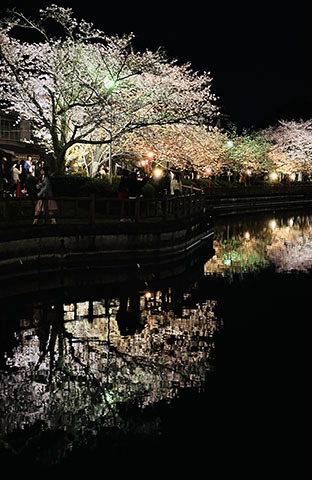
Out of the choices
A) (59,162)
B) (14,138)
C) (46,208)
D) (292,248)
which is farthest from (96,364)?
(14,138)

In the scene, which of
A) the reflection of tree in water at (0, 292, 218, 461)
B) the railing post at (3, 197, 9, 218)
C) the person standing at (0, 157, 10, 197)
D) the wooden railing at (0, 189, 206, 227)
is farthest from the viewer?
the person standing at (0, 157, 10, 197)

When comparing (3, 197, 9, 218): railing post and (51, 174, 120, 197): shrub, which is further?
(51, 174, 120, 197): shrub

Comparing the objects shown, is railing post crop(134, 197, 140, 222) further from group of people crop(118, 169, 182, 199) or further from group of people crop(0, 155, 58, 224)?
group of people crop(0, 155, 58, 224)

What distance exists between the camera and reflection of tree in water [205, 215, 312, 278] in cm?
2278

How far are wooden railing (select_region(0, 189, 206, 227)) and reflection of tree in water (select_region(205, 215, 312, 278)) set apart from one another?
8.14 ft

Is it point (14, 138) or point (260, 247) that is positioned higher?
point (14, 138)

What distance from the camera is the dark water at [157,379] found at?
7625mm

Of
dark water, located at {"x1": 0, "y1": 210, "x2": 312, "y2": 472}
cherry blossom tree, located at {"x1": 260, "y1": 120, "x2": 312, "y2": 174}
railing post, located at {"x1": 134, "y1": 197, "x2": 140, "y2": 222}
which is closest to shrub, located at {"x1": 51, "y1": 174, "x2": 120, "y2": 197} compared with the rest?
railing post, located at {"x1": 134, "y1": 197, "x2": 140, "y2": 222}

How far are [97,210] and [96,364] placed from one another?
1427cm

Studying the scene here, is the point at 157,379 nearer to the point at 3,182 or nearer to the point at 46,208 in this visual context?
the point at 46,208

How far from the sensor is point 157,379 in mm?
10125

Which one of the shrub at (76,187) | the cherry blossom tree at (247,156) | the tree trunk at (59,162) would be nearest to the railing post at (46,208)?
the shrub at (76,187)

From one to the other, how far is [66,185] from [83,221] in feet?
11.7

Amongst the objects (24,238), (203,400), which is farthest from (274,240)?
(203,400)
